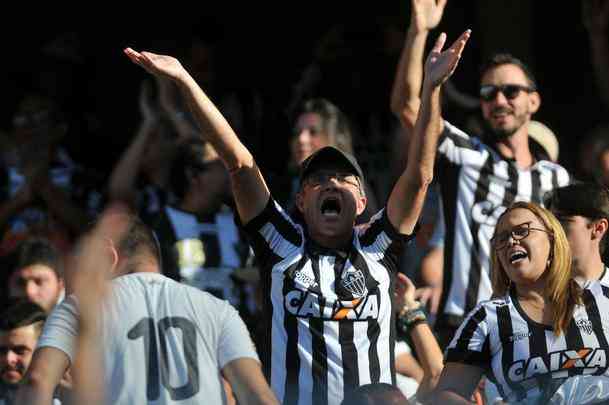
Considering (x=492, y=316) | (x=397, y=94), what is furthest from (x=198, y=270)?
(x=492, y=316)

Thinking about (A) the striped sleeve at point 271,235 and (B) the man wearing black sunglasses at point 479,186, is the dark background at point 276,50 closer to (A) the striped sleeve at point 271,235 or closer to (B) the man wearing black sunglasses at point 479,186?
(B) the man wearing black sunglasses at point 479,186

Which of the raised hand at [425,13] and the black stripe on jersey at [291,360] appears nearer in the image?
the black stripe on jersey at [291,360]

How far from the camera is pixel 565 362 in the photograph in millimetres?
5320

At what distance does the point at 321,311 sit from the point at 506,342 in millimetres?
736

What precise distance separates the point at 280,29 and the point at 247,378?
5.68 metres

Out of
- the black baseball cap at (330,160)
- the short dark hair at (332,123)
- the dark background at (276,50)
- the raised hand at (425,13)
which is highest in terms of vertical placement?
the dark background at (276,50)

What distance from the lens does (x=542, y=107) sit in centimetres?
953

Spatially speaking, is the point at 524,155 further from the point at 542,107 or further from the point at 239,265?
the point at 542,107

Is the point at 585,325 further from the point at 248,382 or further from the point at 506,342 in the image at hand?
the point at 248,382

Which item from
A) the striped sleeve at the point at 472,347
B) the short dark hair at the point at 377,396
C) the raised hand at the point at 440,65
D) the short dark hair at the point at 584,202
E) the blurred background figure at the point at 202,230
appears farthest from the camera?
the blurred background figure at the point at 202,230

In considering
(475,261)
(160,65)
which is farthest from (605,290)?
(160,65)

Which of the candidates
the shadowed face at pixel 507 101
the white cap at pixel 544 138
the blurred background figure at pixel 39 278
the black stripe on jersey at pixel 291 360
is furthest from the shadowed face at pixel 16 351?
the white cap at pixel 544 138

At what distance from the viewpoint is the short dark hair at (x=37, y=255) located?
24.8 feet

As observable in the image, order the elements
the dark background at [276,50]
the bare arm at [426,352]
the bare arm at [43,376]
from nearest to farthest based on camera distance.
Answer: the bare arm at [43,376] < the bare arm at [426,352] < the dark background at [276,50]
